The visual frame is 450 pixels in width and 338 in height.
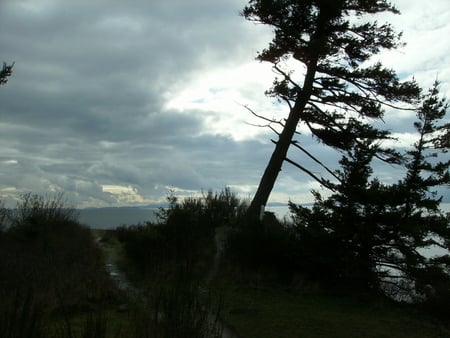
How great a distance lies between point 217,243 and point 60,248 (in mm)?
5584

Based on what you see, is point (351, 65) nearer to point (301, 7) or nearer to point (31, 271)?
point (301, 7)

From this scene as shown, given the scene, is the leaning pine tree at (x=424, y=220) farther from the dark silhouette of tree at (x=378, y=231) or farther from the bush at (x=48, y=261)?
the bush at (x=48, y=261)

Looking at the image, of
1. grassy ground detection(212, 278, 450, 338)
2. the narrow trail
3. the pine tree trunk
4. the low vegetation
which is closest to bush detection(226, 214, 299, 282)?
the low vegetation

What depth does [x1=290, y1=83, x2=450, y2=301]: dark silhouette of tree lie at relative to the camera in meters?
10.1

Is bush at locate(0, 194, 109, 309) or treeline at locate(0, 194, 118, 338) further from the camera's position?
bush at locate(0, 194, 109, 309)

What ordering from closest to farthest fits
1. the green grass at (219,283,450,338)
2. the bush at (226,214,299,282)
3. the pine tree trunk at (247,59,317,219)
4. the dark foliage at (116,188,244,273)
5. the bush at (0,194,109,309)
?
the green grass at (219,283,450,338), the bush at (0,194,109,309), the bush at (226,214,299,282), the dark foliage at (116,188,244,273), the pine tree trunk at (247,59,317,219)

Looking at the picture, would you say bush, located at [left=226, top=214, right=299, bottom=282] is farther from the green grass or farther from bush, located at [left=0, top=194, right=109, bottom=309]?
bush, located at [left=0, top=194, right=109, bottom=309]

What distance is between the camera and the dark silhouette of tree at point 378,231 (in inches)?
396

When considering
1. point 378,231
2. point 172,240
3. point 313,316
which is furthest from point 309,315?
point 172,240

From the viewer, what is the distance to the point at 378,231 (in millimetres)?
10398

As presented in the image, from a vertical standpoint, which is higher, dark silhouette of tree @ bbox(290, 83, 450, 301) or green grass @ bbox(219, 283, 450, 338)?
dark silhouette of tree @ bbox(290, 83, 450, 301)

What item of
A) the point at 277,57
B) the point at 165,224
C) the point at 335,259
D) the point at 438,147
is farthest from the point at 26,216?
the point at 438,147

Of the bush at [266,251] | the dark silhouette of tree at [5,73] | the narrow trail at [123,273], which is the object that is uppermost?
the dark silhouette of tree at [5,73]

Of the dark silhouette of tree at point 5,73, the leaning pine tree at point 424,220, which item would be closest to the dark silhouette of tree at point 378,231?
the leaning pine tree at point 424,220
